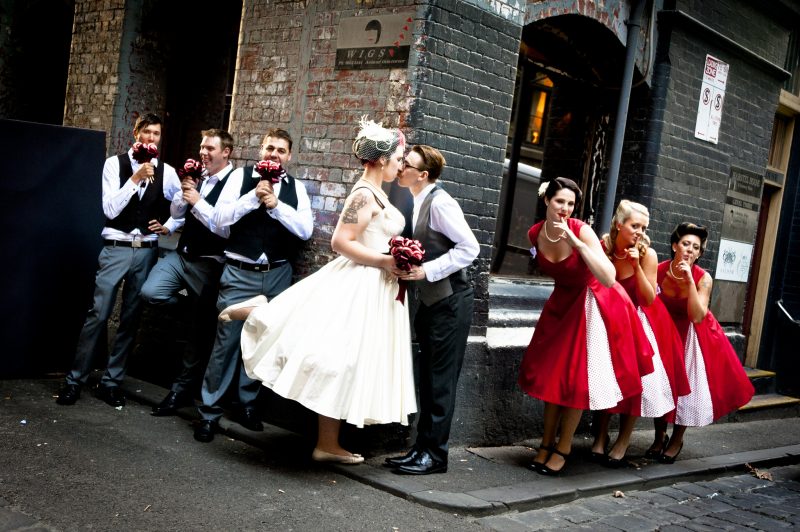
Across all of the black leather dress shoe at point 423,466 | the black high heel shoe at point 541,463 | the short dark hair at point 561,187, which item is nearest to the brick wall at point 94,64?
the short dark hair at point 561,187

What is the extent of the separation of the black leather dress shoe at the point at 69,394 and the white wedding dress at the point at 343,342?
1.65 meters

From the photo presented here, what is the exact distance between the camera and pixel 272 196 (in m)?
6.14

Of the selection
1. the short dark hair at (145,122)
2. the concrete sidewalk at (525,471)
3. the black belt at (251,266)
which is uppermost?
the short dark hair at (145,122)

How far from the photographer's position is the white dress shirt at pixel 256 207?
6211 millimetres

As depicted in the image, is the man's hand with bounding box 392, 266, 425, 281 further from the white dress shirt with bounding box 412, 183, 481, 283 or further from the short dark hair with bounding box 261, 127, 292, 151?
the short dark hair with bounding box 261, 127, 292, 151

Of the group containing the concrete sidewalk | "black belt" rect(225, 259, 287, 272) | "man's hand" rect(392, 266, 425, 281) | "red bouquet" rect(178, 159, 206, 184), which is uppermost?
"red bouquet" rect(178, 159, 206, 184)

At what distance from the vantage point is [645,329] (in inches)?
271

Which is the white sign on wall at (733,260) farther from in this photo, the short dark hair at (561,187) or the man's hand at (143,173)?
the man's hand at (143,173)

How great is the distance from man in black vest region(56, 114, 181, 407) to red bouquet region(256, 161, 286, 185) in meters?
1.03

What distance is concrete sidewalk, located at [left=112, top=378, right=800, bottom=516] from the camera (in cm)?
545

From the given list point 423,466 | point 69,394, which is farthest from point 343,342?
point 69,394

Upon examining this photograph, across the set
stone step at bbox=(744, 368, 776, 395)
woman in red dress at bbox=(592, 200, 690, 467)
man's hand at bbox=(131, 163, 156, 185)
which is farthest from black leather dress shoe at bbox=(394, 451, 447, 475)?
stone step at bbox=(744, 368, 776, 395)

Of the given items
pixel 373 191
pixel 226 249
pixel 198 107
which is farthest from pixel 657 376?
pixel 198 107

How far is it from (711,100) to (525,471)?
4998mm
